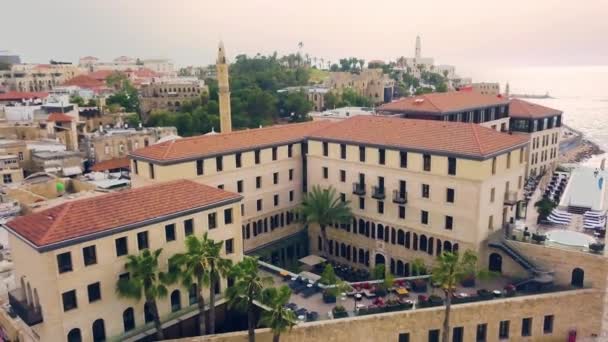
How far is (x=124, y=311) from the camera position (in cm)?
3027

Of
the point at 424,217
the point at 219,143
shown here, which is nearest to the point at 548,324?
the point at 424,217

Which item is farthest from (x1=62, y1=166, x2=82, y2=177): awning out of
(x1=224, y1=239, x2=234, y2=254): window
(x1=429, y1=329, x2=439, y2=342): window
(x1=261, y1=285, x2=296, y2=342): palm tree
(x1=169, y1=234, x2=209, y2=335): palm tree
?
(x1=429, y1=329, x2=439, y2=342): window

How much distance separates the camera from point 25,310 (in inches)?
1102

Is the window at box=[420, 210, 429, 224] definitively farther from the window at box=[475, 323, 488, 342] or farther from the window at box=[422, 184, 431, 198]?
the window at box=[475, 323, 488, 342]

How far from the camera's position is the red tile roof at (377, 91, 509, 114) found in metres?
52.7

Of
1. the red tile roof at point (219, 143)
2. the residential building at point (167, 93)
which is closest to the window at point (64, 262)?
the red tile roof at point (219, 143)

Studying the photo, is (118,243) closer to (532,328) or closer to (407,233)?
(407,233)

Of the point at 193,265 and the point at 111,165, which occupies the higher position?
the point at 193,265

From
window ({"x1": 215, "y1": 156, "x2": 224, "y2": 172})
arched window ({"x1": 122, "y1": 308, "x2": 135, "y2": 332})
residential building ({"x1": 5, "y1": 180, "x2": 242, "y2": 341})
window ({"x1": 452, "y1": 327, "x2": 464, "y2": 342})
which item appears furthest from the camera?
window ({"x1": 215, "y1": 156, "x2": 224, "y2": 172})

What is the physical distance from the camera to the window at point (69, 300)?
1081 inches

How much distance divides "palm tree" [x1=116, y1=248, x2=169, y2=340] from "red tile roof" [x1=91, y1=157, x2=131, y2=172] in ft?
162

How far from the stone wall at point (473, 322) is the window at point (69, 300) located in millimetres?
7698

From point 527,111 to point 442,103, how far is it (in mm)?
20504

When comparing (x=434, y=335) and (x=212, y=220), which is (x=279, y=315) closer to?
(x=212, y=220)
